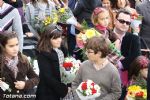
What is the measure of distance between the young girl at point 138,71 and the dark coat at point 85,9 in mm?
2171

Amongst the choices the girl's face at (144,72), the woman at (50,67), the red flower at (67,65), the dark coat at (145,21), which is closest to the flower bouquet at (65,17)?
the dark coat at (145,21)

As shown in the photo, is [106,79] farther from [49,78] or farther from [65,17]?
[65,17]

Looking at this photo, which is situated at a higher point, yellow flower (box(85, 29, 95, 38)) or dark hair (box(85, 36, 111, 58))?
dark hair (box(85, 36, 111, 58))

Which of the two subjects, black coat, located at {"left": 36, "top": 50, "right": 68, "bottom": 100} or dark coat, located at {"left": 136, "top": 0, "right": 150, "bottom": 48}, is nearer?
black coat, located at {"left": 36, "top": 50, "right": 68, "bottom": 100}

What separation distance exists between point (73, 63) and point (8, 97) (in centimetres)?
104

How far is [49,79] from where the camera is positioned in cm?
576

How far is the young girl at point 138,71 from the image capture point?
5.78 meters

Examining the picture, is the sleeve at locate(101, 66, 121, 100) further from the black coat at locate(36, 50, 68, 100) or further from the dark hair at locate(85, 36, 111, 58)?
the black coat at locate(36, 50, 68, 100)

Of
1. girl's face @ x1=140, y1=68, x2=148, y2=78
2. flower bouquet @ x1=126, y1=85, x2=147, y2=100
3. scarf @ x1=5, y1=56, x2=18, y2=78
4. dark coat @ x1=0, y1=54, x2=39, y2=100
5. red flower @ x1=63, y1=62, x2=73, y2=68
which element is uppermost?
scarf @ x1=5, y1=56, x2=18, y2=78

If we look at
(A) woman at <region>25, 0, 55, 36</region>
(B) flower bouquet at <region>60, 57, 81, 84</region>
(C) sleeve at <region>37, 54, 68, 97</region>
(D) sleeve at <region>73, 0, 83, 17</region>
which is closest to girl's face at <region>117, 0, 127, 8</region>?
(D) sleeve at <region>73, 0, 83, 17</region>

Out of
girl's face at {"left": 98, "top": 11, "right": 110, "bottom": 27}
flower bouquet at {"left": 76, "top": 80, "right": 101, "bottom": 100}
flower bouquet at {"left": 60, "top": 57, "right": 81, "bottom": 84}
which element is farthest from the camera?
girl's face at {"left": 98, "top": 11, "right": 110, "bottom": 27}

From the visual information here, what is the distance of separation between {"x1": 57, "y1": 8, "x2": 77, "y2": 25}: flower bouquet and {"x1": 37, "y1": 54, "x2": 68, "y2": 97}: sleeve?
1.91 meters

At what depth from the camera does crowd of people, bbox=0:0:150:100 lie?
523 cm

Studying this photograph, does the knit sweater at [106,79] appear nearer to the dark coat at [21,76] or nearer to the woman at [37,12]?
the dark coat at [21,76]
